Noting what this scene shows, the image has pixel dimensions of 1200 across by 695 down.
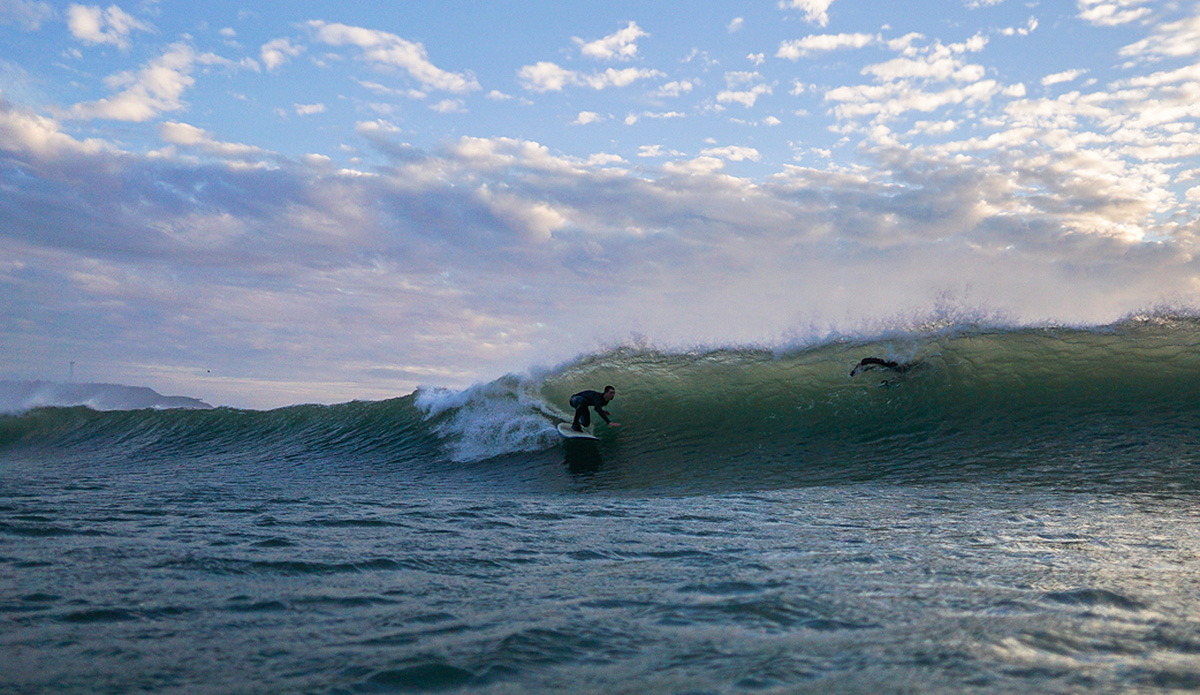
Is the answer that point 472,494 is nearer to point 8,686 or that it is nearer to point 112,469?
point 8,686

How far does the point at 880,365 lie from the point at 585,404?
509 cm

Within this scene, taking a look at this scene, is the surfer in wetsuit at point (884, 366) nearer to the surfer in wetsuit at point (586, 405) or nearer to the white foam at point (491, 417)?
the surfer in wetsuit at point (586, 405)

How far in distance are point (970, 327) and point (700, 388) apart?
5.03m

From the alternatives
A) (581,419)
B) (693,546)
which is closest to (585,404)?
(581,419)

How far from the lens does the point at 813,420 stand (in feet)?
35.2

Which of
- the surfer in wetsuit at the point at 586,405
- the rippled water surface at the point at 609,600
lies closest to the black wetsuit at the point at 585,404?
the surfer in wetsuit at the point at 586,405

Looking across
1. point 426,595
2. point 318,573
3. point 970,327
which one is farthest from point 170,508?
point 970,327

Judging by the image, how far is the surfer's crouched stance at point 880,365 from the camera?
38.8 ft

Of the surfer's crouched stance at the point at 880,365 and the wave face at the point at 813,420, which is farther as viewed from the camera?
the surfer's crouched stance at the point at 880,365

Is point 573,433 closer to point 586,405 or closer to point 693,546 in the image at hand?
point 586,405

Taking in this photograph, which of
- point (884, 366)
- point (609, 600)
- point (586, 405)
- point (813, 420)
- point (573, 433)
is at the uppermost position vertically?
point (884, 366)

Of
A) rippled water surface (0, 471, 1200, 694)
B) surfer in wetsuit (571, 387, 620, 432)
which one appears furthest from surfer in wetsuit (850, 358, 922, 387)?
rippled water surface (0, 471, 1200, 694)

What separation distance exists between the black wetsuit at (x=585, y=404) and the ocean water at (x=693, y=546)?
41 cm

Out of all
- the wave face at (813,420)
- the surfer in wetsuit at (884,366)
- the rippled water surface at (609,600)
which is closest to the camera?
the rippled water surface at (609,600)
